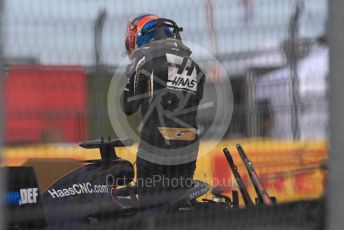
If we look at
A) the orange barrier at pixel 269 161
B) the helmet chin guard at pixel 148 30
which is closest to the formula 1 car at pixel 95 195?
the orange barrier at pixel 269 161

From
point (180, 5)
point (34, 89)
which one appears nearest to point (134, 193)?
point (34, 89)

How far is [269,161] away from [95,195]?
1.67 m

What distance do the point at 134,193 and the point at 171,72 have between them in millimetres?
866

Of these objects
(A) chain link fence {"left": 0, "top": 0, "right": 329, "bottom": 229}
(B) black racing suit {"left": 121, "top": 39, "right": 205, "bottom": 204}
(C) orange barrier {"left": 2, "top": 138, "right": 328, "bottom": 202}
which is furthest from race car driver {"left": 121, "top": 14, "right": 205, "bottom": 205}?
(C) orange barrier {"left": 2, "top": 138, "right": 328, "bottom": 202}

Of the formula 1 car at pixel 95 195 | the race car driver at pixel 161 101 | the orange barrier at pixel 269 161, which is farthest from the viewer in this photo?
the race car driver at pixel 161 101

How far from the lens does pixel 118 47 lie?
123 inches

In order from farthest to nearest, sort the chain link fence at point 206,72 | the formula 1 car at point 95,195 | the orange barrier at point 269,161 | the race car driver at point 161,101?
1. the race car driver at point 161,101
2. the orange barrier at point 269,161
3. the formula 1 car at point 95,195
4. the chain link fence at point 206,72

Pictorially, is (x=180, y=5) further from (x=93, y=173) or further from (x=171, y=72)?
(x=93, y=173)

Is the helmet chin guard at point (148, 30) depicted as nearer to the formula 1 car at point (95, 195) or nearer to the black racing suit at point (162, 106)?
the black racing suit at point (162, 106)

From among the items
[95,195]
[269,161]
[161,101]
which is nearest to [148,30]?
[161,101]

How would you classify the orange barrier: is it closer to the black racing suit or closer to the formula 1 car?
the formula 1 car

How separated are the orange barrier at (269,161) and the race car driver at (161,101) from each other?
9.9 inches

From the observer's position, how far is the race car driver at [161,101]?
150 inches

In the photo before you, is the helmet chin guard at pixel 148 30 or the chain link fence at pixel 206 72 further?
the helmet chin guard at pixel 148 30
